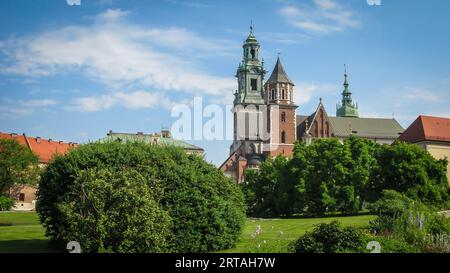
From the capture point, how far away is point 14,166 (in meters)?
61.8

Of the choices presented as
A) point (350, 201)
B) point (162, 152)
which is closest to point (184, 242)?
point (162, 152)

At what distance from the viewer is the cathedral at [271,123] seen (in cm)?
9312

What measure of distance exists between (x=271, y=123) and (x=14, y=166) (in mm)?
46364

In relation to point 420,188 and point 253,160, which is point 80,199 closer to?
point 420,188

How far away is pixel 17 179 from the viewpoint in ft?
204

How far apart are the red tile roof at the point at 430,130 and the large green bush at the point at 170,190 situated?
46.4m

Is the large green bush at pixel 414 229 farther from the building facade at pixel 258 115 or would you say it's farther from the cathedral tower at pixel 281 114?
the cathedral tower at pixel 281 114

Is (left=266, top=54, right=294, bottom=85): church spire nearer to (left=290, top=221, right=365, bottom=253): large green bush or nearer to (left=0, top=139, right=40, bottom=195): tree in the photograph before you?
(left=0, top=139, right=40, bottom=195): tree

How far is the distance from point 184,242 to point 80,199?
5412 mm

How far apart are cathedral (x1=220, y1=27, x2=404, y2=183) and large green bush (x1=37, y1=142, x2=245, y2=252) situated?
209ft

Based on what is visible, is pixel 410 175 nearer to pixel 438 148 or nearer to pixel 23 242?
pixel 438 148

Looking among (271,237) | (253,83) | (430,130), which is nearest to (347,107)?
(253,83)

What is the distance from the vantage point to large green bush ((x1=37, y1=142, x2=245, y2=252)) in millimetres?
22609

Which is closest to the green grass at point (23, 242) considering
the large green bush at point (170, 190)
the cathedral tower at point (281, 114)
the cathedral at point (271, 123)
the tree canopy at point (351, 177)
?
the large green bush at point (170, 190)
